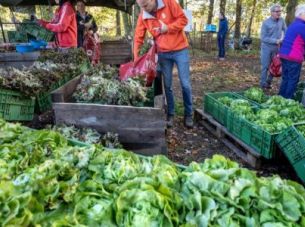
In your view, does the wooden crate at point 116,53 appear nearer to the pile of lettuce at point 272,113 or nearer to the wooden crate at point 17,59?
the wooden crate at point 17,59

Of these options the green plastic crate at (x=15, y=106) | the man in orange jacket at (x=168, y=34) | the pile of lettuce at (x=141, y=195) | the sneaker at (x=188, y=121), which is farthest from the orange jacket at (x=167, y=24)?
the pile of lettuce at (x=141, y=195)

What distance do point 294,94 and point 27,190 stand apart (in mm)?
5591

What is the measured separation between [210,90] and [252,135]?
4120 millimetres

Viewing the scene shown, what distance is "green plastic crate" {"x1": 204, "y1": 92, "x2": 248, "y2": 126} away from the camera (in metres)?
5.03

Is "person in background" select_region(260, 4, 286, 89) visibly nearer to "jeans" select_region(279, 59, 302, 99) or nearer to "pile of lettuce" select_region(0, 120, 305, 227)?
"jeans" select_region(279, 59, 302, 99)

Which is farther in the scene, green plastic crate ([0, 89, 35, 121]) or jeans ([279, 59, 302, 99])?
jeans ([279, 59, 302, 99])

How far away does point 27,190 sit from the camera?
1652 mm

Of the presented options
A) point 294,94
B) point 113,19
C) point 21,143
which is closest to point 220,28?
point 294,94

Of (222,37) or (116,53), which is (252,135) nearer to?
(116,53)

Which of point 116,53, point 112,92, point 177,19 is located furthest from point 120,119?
point 116,53

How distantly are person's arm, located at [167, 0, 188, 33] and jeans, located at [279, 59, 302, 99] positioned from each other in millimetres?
2272

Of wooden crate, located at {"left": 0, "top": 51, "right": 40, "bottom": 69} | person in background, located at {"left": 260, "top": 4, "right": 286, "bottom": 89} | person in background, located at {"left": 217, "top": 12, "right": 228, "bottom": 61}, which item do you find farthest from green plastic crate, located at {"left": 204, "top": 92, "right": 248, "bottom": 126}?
person in background, located at {"left": 217, "top": 12, "right": 228, "bottom": 61}

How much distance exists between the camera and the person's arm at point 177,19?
4691mm

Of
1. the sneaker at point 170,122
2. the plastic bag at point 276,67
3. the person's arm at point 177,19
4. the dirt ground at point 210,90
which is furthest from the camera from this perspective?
the plastic bag at point 276,67
